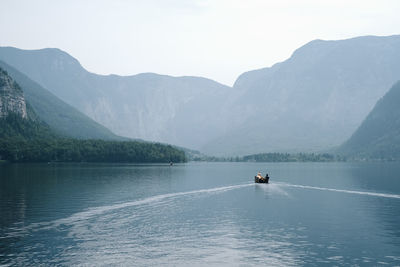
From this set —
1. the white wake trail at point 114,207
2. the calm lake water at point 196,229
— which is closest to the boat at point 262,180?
the white wake trail at point 114,207

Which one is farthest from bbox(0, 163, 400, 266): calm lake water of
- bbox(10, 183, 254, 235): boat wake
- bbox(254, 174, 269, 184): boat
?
bbox(254, 174, 269, 184): boat

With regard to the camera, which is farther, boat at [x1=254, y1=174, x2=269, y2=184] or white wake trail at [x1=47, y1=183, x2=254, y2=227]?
Result: boat at [x1=254, y1=174, x2=269, y2=184]

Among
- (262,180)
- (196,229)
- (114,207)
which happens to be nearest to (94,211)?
(114,207)

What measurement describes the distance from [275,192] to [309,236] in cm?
6428

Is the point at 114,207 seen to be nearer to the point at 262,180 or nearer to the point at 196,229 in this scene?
the point at 196,229

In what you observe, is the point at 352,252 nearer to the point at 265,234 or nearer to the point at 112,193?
the point at 265,234

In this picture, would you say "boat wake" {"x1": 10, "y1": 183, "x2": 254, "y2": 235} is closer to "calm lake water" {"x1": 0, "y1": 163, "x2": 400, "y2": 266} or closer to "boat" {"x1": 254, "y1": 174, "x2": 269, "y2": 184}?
"calm lake water" {"x1": 0, "y1": 163, "x2": 400, "y2": 266}

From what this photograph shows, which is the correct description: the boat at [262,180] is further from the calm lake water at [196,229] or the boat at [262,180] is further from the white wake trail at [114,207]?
the calm lake water at [196,229]

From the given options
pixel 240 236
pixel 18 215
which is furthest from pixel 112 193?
pixel 240 236

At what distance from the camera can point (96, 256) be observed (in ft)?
178

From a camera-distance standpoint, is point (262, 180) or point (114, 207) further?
point (262, 180)

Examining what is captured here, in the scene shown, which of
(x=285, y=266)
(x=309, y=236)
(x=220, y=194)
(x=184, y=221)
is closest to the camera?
(x=285, y=266)

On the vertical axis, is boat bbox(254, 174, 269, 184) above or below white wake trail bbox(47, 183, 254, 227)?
above

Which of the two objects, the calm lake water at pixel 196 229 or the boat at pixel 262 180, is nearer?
the calm lake water at pixel 196 229
